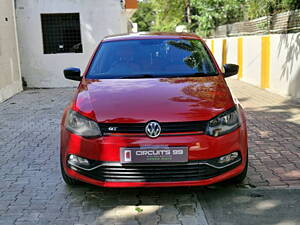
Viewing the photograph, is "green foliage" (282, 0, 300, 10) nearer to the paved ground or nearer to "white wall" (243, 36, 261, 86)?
"white wall" (243, 36, 261, 86)

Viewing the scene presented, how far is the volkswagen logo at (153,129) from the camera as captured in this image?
366 cm

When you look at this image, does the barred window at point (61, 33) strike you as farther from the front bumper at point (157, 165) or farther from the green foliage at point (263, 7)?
the front bumper at point (157, 165)

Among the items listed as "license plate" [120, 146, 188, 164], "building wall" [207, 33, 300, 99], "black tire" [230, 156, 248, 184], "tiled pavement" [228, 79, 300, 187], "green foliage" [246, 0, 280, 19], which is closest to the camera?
"license plate" [120, 146, 188, 164]

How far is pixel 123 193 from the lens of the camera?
4.30 metres

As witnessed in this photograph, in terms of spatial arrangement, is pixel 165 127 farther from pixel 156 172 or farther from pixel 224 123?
pixel 224 123

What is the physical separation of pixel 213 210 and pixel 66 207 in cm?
145

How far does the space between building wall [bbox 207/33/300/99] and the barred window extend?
19.2 ft

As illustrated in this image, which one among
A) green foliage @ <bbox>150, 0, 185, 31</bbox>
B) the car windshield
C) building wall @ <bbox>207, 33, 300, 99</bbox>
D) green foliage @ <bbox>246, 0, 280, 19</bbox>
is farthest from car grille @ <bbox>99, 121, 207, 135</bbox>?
green foliage @ <bbox>150, 0, 185, 31</bbox>

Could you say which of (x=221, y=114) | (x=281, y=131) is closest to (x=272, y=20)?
(x=281, y=131)

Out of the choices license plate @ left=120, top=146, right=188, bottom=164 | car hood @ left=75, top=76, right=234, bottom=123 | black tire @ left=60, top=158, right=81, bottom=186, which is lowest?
black tire @ left=60, top=158, right=81, bottom=186

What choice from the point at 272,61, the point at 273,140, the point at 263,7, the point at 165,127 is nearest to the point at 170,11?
the point at 263,7

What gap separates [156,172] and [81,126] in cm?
85

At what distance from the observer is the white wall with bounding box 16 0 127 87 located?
1332 cm

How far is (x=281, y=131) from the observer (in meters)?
6.71
